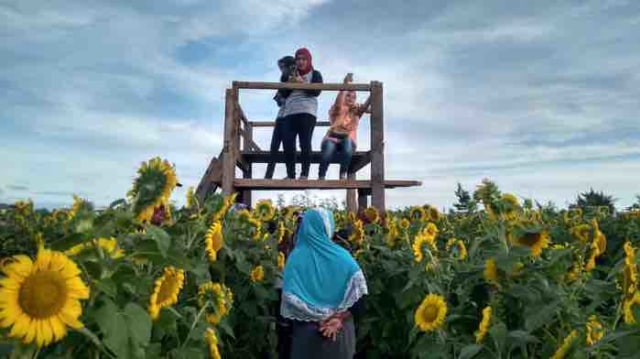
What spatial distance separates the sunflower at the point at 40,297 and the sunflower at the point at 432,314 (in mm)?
1934

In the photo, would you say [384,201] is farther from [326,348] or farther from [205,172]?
[326,348]

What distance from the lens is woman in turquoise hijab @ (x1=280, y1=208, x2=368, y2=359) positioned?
4281mm

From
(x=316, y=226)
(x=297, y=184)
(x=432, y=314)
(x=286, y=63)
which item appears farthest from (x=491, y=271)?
(x=286, y=63)

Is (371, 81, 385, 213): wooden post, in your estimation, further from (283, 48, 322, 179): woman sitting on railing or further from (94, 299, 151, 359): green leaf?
(94, 299, 151, 359): green leaf

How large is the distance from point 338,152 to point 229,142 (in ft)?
5.29

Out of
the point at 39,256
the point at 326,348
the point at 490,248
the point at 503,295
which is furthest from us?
the point at 326,348

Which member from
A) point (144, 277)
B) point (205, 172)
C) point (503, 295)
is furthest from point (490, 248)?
point (205, 172)

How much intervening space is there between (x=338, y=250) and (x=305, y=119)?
493 cm

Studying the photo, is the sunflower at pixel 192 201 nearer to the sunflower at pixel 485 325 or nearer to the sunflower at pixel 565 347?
the sunflower at pixel 485 325

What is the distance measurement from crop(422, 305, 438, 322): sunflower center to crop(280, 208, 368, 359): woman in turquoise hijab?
1.05 m

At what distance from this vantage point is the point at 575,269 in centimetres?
325

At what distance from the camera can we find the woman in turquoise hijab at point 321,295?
4281 millimetres

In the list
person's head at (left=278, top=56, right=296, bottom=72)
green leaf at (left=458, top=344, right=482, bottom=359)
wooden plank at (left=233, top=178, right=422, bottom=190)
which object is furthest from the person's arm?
green leaf at (left=458, top=344, right=482, bottom=359)

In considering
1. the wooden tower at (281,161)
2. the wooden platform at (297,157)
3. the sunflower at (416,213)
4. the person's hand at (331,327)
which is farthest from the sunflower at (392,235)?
the wooden platform at (297,157)
